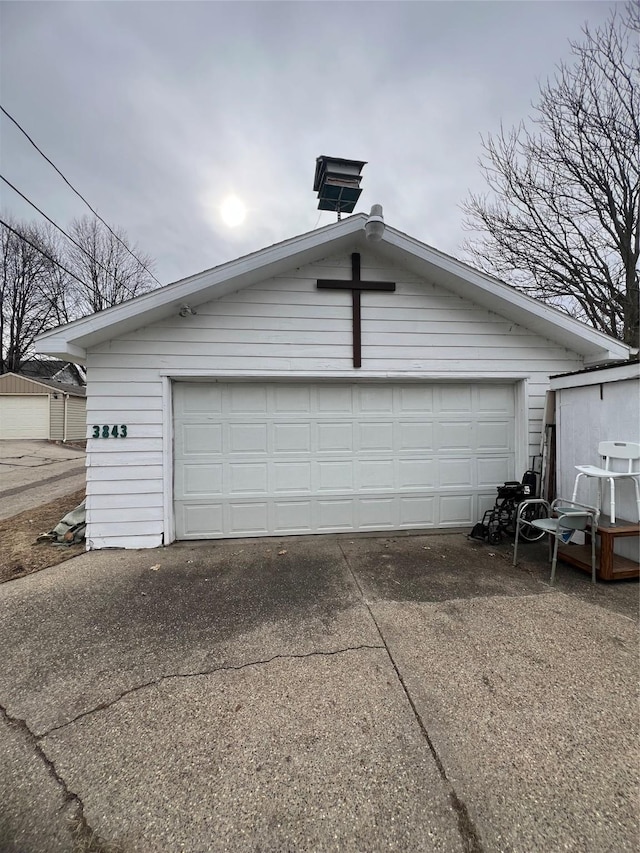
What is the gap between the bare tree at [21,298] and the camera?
22.7 metres

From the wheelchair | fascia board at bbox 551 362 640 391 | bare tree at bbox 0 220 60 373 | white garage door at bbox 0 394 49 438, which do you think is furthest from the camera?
bare tree at bbox 0 220 60 373

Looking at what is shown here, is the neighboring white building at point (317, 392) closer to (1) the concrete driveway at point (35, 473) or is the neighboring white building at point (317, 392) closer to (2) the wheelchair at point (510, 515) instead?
(2) the wheelchair at point (510, 515)

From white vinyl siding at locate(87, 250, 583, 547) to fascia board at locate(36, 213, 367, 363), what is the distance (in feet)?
0.56

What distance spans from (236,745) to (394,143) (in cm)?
933

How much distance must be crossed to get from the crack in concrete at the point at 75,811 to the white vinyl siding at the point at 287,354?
287 centimetres

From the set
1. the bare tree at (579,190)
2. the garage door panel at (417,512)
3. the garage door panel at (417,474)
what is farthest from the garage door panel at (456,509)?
the bare tree at (579,190)

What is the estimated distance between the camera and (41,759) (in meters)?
1.71

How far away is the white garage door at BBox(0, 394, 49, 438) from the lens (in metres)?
18.5

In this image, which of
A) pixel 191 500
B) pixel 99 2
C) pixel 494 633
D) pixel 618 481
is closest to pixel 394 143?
pixel 99 2

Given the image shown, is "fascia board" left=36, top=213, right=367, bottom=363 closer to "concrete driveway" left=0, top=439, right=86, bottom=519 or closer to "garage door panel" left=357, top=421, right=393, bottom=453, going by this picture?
"garage door panel" left=357, top=421, right=393, bottom=453

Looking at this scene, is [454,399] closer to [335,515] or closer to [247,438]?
[335,515]

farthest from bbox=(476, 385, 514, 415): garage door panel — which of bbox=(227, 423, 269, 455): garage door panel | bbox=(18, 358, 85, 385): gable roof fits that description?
bbox=(18, 358, 85, 385): gable roof

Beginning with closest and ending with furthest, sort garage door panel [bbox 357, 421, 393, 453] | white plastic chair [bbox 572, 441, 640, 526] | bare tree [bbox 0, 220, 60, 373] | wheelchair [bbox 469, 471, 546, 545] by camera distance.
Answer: white plastic chair [bbox 572, 441, 640, 526] → wheelchair [bbox 469, 471, 546, 545] → garage door panel [bbox 357, 421, 393, 453] → bare tree [bbox 0, 220, 60, 373]

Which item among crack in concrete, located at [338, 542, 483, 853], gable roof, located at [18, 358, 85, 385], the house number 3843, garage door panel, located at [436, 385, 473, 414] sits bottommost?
crack in concrete, located at [338, 542, 483, 853]
